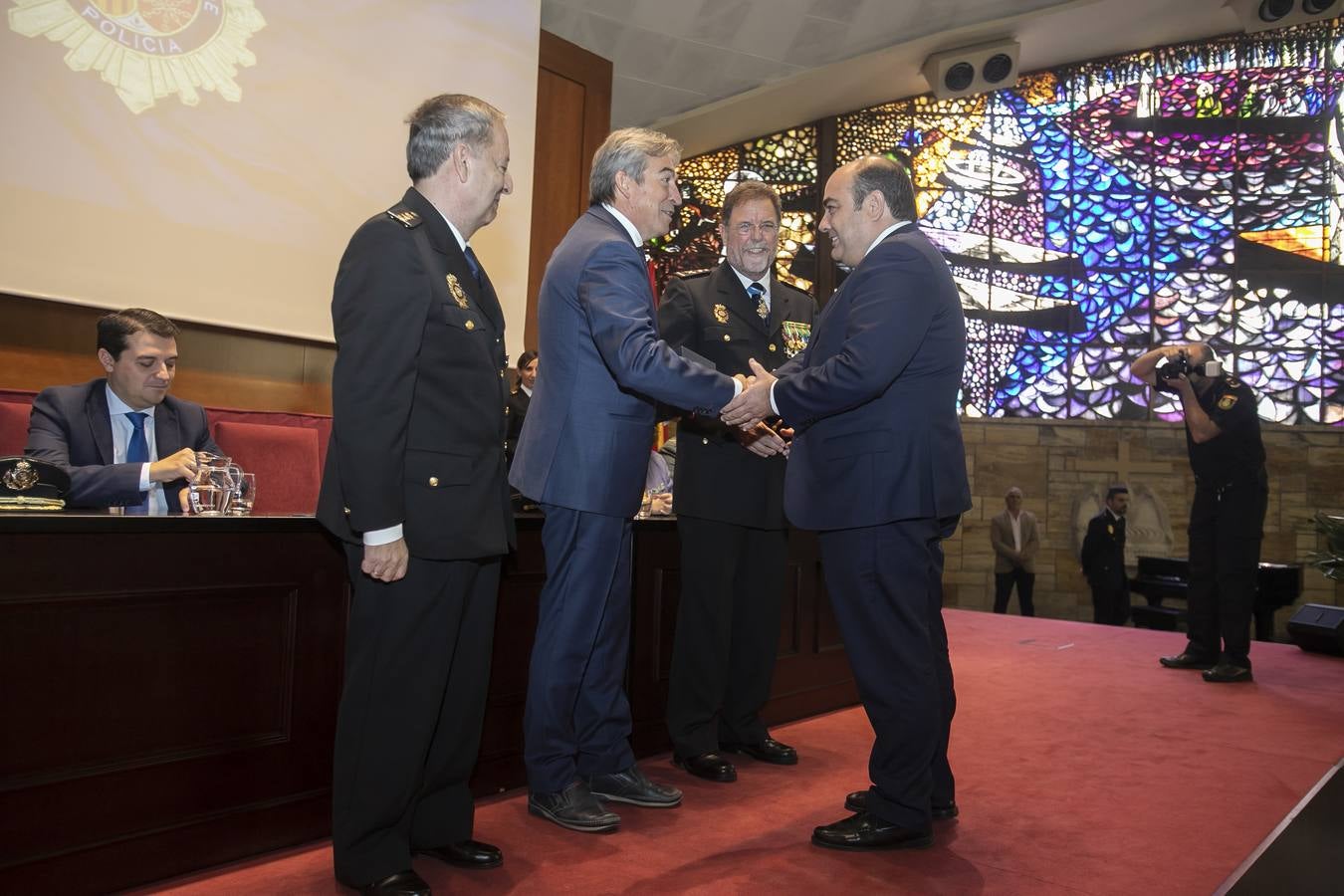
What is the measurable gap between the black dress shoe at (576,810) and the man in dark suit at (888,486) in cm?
49

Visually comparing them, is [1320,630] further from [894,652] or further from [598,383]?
[598,383]

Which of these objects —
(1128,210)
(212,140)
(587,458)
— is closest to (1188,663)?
Result: (587,458)

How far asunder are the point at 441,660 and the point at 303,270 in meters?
3.25

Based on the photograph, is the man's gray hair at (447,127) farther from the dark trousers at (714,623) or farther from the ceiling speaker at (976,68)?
the ceiling speaker at (976,68)

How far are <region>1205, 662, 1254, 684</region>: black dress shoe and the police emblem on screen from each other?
16.6 ft

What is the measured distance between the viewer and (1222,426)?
16.0ft

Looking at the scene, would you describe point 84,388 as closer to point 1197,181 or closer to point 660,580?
point 660,580

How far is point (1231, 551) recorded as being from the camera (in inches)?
190

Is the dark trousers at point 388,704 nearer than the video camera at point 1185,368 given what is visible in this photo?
Yes

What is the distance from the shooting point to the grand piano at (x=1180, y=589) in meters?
6.79

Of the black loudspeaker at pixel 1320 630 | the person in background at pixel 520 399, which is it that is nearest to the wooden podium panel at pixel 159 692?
the person in background at pixel 520 399

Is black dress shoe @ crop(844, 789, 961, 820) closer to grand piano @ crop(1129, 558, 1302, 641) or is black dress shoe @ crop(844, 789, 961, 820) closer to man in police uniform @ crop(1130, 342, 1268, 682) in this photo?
man in police uniform @ crop(1130, 342, 1268, 682)

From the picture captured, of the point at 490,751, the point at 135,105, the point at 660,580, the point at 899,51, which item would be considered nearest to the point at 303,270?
the point at 135,105

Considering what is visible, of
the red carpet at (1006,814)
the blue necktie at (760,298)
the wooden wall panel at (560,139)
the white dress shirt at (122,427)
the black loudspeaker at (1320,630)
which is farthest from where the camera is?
the wooden wall panel at (560,139)
